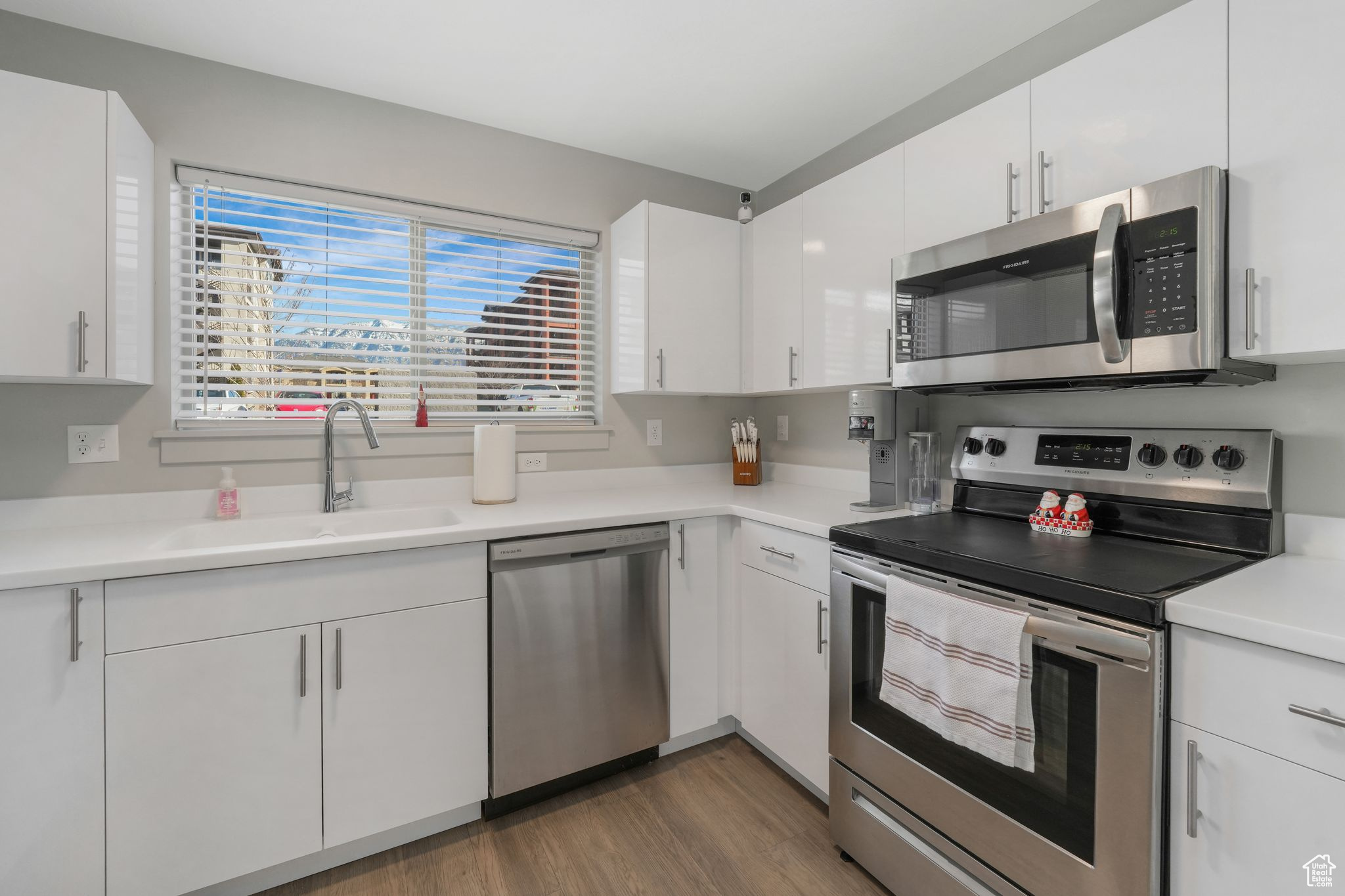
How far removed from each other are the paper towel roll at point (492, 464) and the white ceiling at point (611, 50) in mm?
1233

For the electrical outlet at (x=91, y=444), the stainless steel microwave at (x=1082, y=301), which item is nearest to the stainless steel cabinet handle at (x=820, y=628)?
the stainless steel microwave at (x=1082, y=301)

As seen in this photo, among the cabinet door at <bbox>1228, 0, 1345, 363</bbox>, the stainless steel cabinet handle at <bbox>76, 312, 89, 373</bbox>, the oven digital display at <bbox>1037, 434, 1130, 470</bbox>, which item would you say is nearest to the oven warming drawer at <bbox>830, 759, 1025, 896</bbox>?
the oven digital display at <bbox>1037, 434, 1130, 470</bbox>

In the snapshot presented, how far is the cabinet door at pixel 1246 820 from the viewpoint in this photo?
90cm

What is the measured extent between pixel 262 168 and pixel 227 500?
113cm

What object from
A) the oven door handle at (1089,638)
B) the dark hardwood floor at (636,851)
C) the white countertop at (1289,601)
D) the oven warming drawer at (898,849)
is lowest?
the dark hardwood floor at (636,851)

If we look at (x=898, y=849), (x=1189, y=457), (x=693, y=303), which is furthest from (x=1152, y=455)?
(x=693, y=303)

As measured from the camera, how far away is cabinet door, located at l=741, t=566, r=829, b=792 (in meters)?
1.83

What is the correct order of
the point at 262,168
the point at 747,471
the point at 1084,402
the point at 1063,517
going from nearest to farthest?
the point at 1063,517 < the point at 1084,402 < the point at 262,168 < the point at 747,471

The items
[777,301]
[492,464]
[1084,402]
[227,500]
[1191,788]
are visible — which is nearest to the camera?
[1191,788]

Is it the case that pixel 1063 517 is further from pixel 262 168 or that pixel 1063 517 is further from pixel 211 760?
pixel 262 168

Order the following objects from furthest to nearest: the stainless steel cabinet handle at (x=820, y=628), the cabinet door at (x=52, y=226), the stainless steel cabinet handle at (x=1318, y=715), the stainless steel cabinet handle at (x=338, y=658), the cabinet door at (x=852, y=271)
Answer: the cabinet door at (x=852, y=271)
the stainless steel cabinet handle at (x=820, y=628)
the stainless steel cabinet handle at (x=338, y=658)
the cabinet door at (x=52, y=226)
the stainless steel cabinet handle at (x=1318, y=715)

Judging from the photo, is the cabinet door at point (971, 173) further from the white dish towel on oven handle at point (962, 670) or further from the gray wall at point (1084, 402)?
the white dish towel on oven handle at point (962, 670)

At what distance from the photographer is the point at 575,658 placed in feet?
6.28

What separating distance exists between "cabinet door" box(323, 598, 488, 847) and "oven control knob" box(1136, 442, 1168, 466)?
183cm
